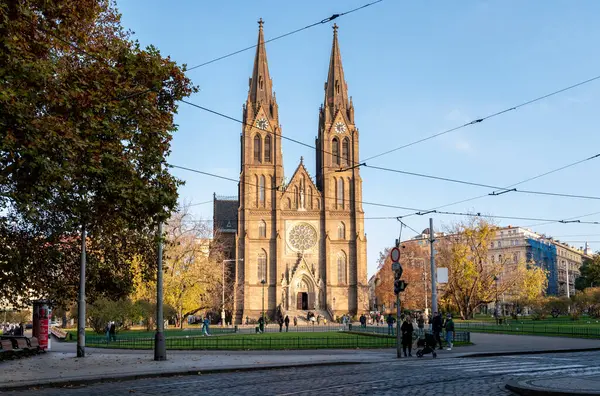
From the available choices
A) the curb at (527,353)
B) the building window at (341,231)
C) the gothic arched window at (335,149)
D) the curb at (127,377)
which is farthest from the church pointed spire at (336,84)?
the curb at (127,377)

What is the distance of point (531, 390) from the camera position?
1088 cm

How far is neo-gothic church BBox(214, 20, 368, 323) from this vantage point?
75.4 meters

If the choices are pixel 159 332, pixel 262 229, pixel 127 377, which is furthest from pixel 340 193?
pixel 127 377

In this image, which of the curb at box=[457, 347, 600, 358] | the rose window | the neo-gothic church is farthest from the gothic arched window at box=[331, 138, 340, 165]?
→ the curb at box=[457, 347, 600, 358]

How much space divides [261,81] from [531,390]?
74.1 metres

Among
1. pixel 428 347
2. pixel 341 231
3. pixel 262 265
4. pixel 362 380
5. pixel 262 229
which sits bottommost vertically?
pixel 428 347

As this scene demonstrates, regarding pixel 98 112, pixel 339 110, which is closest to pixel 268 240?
pixel 339 110

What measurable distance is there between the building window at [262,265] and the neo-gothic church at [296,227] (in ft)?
0.39

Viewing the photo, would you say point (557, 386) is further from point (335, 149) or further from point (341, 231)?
point (335, 149)

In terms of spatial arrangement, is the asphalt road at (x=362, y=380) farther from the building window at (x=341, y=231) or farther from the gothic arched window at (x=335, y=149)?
the gothic arched window at (x=335, y=149)

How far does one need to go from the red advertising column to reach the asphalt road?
1465 cm

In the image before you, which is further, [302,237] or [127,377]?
[302,237]

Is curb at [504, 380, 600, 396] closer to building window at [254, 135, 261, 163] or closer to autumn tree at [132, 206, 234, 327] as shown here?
autumn tree at [132, 206, 234, 327]

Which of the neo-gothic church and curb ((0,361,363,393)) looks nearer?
curb ((0,361,363,393))
